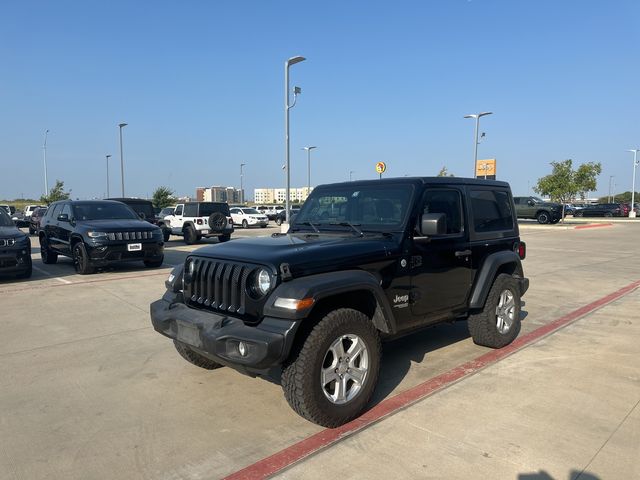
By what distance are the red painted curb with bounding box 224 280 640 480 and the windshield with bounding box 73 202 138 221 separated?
9.16 meters

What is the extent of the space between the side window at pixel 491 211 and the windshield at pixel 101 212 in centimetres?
882

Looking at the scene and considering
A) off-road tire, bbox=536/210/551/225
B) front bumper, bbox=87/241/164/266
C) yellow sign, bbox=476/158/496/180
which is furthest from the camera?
yellow sign, bbox=476/158/496/180

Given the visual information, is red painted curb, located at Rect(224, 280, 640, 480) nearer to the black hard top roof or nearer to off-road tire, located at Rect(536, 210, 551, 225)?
the black hard top roof

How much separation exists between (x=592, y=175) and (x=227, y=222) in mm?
30842

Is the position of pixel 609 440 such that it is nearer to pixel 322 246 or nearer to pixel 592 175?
pixel 322 246

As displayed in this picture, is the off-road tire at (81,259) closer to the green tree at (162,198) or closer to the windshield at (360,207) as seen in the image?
the windshield at (360,207)

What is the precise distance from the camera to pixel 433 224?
3.91m

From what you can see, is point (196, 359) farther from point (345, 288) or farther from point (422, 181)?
point (422, 181)

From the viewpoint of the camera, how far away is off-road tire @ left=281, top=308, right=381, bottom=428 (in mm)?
3141

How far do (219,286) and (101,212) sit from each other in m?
8.75

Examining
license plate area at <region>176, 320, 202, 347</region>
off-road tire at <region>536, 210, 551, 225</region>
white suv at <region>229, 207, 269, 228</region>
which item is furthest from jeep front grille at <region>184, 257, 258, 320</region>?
off-road tire at <region>536, 210, 551, 225</region>

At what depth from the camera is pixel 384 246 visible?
12.6ft

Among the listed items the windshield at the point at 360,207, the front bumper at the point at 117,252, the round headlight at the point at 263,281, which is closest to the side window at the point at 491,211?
the windshield at the point at 360,207

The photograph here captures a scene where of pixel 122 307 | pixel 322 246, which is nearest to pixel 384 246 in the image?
pixel 322 246
